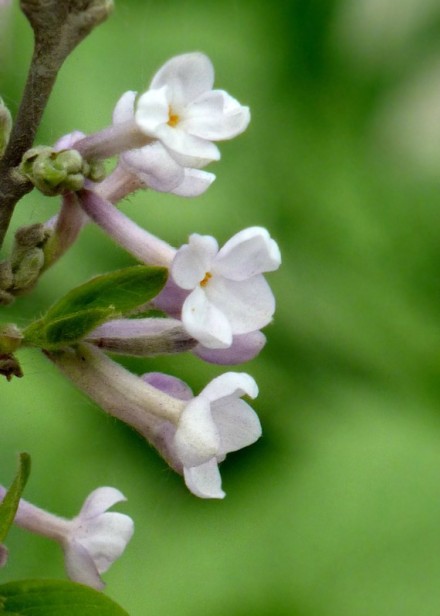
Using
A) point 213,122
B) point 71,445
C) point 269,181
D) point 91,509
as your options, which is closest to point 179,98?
point 213,122

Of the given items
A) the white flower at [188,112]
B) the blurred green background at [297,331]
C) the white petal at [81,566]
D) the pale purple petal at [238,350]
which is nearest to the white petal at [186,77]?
the white flower at [188,112]

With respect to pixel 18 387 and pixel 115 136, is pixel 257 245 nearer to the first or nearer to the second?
pixel 115 136

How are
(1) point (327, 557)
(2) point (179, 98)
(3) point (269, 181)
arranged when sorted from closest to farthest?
(2) point (179, 98)
(1) point (327, 557)
(3) point (269, 181)

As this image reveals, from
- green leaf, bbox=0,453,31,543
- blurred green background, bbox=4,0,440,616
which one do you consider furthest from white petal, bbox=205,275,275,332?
blurred green background, bbox=4,0,440,616

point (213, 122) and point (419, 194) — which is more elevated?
point (213, 122)

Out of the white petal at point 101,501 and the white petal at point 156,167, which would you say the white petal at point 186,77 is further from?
the white petal at point 101,501

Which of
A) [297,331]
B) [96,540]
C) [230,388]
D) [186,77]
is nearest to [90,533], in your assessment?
[96,540]

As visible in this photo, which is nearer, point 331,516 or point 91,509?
point 91,509

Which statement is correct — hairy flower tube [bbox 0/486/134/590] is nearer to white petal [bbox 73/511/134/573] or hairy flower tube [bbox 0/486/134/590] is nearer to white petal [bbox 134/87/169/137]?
white petal [bbox 73/511/134/573]
